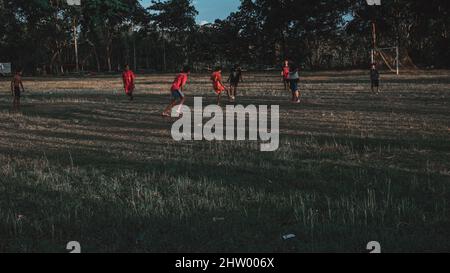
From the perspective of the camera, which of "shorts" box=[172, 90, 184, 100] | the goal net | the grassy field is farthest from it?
the goal net

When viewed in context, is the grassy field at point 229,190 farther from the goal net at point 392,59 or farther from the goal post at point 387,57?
the goal net at point 392,59

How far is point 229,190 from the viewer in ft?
25.1

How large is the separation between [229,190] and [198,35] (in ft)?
227

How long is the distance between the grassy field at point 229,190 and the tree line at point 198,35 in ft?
152

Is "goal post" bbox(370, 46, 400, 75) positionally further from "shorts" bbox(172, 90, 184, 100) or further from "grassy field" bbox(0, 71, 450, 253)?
"grassy field" bbox(0, 71, 450, 253)

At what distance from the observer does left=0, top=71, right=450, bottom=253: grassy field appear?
225 inches

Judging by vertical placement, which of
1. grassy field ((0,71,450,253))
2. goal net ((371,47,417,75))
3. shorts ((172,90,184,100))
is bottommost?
grassy field ((0,71,450,253))

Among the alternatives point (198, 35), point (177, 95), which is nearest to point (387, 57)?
point (198, 35)

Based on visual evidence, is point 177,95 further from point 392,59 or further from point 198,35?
point 198,35

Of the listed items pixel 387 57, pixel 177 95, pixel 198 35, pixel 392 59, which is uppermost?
pixel 198 35

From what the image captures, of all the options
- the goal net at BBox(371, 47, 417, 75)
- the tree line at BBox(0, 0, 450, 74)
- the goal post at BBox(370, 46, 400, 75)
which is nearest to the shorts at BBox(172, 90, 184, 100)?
the goal post at BBox(370, 46, 400, 75)

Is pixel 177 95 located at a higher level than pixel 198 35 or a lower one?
lower

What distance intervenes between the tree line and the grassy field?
46.5 meters
